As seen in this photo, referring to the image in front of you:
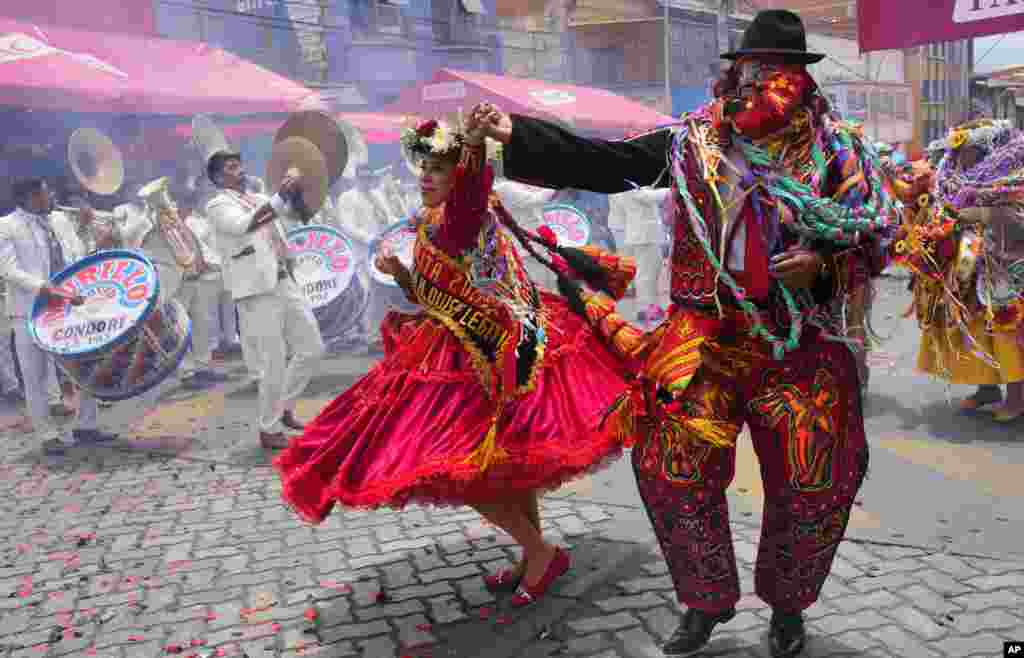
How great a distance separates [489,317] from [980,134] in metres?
4.10

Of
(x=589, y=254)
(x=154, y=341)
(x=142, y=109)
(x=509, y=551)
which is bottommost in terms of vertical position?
(x=509, y=551)

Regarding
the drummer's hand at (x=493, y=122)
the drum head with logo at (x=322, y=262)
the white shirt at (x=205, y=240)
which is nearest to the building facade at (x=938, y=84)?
the white shirt at (x=205, y=240)

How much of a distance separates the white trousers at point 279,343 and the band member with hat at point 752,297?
4.12 m

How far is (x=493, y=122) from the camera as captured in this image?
2779mm

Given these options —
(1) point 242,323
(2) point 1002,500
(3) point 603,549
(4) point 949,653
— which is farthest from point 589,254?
(1) point 242,323

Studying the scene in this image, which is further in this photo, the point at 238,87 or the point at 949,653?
the point at 238,87

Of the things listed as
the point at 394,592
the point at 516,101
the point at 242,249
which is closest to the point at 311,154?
the point at 242,249

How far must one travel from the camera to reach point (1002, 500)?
475cm

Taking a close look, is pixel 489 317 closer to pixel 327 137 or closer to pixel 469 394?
pixel 469 394

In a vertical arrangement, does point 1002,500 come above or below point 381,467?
below

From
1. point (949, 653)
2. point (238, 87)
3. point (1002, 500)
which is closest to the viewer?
point (949, 653)

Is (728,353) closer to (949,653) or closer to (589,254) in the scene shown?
(589,254)

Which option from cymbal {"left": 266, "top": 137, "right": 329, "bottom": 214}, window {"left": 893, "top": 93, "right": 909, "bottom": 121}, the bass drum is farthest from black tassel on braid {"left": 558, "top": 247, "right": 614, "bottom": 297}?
window {"left": 893, "top": 93, "right": 909, "bottom": 121}

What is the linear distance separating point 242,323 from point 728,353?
4.73 metres
